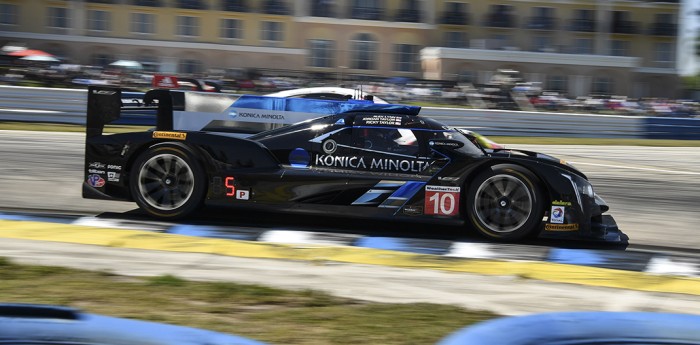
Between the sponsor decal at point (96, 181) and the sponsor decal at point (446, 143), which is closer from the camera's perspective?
the sponsor decal at point (446, 143)

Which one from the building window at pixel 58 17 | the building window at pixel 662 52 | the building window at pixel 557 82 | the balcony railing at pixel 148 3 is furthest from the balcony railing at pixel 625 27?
the building window at pixel 58 17

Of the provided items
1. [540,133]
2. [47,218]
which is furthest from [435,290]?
[540,133]

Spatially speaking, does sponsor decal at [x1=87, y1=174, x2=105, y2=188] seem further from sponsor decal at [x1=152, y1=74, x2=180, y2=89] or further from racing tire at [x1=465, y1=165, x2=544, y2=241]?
racing tire at [x1=465, y1=165, x2=544, y2=241]

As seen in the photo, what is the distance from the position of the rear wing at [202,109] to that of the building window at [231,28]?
108 feet

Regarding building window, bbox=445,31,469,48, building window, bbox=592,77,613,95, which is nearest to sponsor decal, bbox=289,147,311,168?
building window, bbox=592,77,613,95

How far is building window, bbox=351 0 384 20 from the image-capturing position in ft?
135

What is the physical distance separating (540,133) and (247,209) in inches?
648

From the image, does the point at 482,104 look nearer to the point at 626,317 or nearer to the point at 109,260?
the point at 109,260

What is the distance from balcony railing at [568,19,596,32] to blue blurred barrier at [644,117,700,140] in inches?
769

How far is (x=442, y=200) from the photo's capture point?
24.1ft

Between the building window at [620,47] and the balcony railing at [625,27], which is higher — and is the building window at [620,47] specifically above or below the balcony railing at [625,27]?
below

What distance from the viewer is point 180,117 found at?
25.8ft

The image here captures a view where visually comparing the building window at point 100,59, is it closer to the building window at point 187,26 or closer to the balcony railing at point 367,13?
the building window at point 187,26

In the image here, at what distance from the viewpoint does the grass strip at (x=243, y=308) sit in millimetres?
4441
